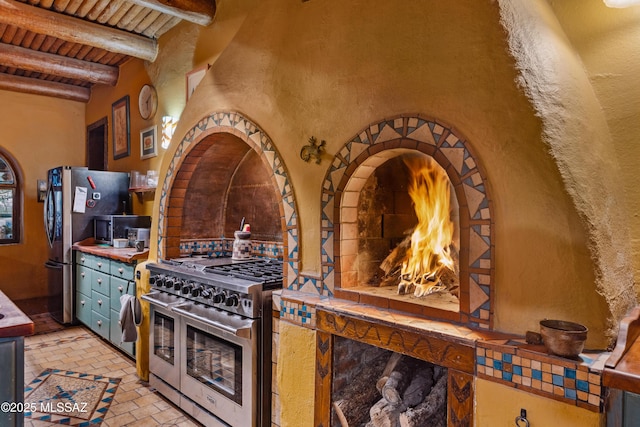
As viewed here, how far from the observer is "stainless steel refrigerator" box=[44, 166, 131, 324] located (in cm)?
522

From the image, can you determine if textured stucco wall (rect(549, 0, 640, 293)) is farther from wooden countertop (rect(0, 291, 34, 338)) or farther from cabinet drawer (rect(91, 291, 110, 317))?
cabinet drawer (rect(91, 291, 110, 317))

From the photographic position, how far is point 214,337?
2.78m

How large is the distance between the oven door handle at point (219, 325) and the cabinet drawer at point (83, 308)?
2.78 meters

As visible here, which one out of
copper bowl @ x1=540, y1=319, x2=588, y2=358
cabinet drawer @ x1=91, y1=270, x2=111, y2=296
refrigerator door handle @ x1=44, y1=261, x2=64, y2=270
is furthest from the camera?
refrigerator door handle @ x1=44, y1=261, x2=64, y2=270

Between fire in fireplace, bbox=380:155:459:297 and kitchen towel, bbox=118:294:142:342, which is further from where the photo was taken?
kitchen towel, bbox=118:294:142:342

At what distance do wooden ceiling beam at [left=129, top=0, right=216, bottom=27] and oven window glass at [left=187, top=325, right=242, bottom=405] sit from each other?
9.80ft

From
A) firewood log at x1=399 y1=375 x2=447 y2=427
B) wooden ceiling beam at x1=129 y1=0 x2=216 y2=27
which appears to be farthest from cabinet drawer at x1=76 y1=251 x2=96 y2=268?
firewood log at x1=399 y1=375 x2=447 y2=427

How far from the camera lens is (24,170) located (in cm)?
629

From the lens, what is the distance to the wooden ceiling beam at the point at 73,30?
13.6 ft

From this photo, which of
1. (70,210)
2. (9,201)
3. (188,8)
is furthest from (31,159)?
(188,8)

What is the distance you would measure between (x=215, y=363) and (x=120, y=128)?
4538 mm

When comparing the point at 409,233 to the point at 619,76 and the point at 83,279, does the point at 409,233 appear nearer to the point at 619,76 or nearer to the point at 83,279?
the point at 619,76

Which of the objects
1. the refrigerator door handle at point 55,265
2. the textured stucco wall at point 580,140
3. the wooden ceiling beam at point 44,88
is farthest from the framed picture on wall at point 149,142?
the textured stucco wall at point 580,140

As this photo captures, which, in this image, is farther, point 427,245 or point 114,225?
point 114,225
